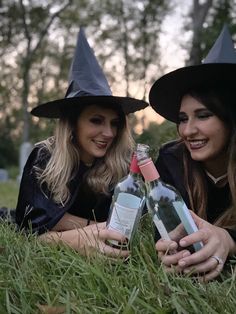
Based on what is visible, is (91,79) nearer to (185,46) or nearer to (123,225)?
(123,225)

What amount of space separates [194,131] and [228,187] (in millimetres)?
392

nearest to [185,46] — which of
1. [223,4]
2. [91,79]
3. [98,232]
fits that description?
[223,4]

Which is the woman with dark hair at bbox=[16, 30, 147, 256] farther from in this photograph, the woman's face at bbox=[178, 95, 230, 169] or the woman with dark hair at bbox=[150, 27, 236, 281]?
the woman's face at bbox=[178, 95, 230, 169]

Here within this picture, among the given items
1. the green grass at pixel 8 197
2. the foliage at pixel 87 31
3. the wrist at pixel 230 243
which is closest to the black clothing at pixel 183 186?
the wrist at pixel 230 243

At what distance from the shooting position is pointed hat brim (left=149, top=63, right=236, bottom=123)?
8.73ft

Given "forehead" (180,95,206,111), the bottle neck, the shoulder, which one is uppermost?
"forehead" (180,95,206,111)

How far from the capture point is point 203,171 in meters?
2.85

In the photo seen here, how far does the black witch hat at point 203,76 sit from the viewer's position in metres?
2.66

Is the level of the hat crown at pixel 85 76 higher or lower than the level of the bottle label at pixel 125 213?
higher

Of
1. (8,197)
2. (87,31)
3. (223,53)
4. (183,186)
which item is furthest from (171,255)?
(87,31)

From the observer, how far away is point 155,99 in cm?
306

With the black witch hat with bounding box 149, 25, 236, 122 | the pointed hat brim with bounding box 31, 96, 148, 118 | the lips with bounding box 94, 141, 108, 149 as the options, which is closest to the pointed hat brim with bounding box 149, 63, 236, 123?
the black witch hat with bounding box 149, 25, 236, 122

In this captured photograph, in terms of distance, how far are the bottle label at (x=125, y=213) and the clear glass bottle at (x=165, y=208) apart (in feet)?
0.23

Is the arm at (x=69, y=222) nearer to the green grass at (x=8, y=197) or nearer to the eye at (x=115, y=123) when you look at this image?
the eye at (x=115, y=123)
